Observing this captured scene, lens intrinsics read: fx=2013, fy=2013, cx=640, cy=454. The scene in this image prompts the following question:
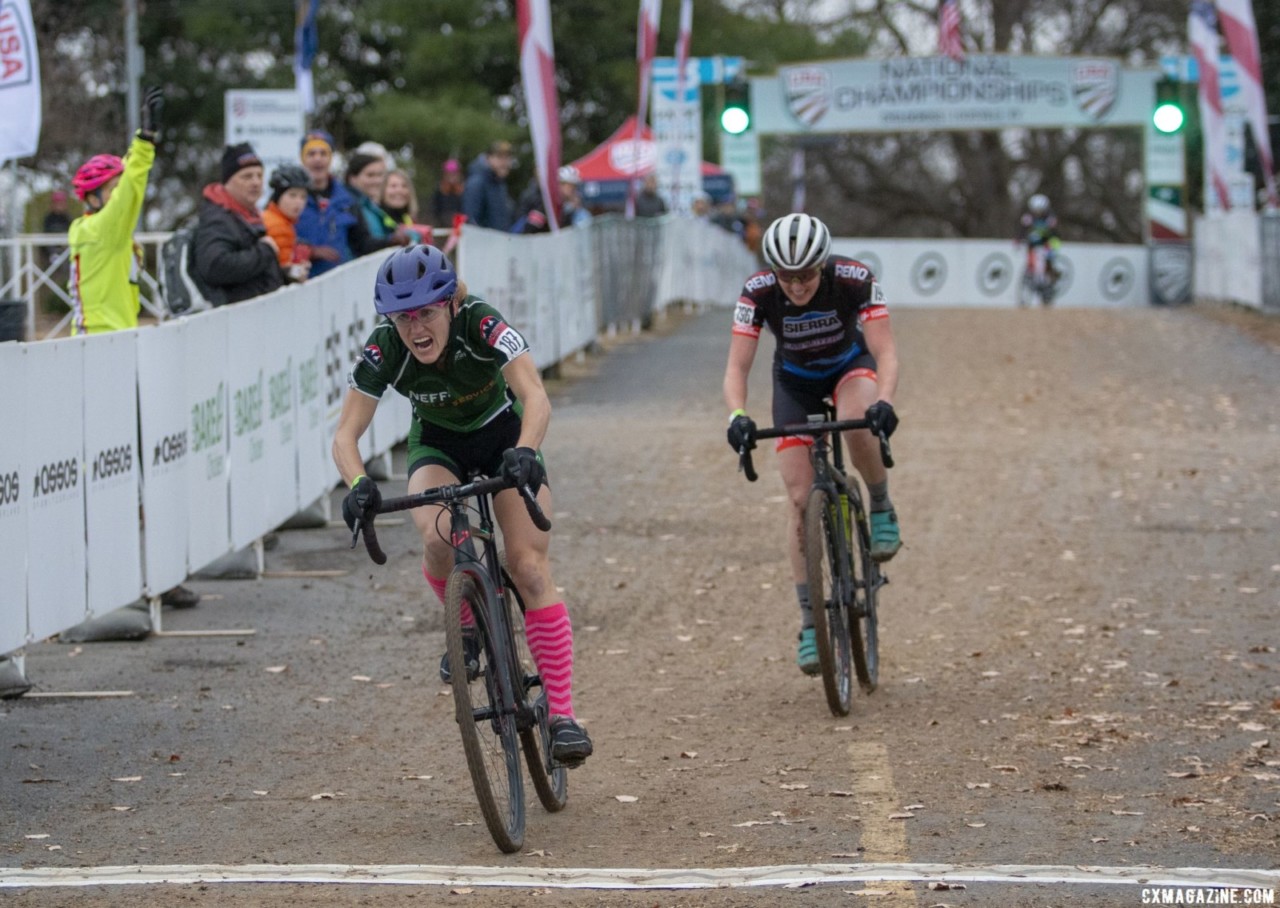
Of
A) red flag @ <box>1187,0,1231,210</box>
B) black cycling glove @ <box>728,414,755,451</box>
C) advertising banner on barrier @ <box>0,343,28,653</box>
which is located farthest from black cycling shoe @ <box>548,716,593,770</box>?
red flag @ <box>1187,0,1231,210</box>

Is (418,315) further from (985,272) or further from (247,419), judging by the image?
(985,272)

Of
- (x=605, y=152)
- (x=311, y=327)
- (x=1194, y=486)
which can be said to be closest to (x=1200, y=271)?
(x=605, y=152)

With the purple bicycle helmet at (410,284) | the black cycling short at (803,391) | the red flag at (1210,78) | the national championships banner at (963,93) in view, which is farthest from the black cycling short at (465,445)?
the national championships banner at (963,93)

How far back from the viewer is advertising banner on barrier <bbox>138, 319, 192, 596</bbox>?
31.9ft

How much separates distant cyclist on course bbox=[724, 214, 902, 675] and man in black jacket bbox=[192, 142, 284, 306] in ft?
12.3

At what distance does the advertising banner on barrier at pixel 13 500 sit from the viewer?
8094 mm

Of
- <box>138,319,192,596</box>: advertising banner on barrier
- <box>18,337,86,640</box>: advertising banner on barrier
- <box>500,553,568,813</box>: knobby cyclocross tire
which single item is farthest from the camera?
<box>138,319,192,596</box>: advertising banner on barrier

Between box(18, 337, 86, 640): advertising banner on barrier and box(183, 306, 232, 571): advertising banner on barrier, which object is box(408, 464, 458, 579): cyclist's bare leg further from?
box(183, 306, 232, 571): advertising banner on barrier

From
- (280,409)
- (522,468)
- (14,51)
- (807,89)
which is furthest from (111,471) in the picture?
(807,89)

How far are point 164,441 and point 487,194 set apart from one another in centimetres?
979

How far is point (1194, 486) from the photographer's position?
14211 mm

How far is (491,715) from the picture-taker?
6.25 metres

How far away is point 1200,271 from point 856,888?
1425 inches

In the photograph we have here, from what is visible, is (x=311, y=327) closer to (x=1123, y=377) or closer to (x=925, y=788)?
(x=925, y=788)
